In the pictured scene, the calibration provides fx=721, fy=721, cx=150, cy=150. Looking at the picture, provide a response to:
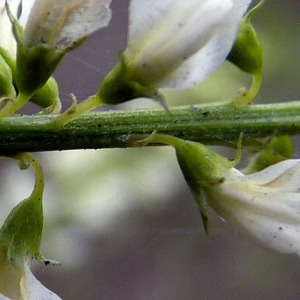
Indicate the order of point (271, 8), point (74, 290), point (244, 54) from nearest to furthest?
point (244, 54) → point (271, 8) → point (74, 290)

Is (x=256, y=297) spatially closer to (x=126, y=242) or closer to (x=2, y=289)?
(x=126, y=242)

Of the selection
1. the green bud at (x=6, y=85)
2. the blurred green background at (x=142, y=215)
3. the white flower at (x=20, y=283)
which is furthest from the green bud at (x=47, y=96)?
the blurred green background at (x=142, y=215)

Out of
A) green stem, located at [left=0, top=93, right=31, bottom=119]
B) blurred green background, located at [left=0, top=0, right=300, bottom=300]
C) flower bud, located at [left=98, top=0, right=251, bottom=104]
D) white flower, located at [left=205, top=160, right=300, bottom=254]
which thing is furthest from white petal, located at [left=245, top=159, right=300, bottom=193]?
blurred green background, located at [left=0, top=0, right=300, bottom=300]

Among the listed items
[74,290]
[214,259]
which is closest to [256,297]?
[214,259]

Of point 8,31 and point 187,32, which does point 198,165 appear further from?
point 8,31

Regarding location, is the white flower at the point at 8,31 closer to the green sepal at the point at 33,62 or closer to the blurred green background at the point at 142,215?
the green sepal at the point at 33,62

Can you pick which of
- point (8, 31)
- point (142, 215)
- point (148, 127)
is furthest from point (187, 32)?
point (142, 215)
